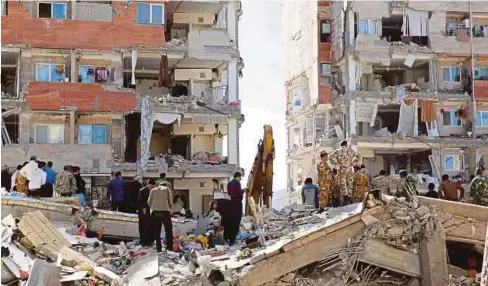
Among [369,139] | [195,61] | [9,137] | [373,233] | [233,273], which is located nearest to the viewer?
[233,273]

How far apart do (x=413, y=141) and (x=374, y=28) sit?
247 inches

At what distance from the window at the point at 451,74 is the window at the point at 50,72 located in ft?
63.2

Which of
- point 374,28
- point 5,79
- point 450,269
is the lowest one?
point 450,269

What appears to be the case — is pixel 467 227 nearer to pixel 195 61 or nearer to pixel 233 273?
pixel 233 273

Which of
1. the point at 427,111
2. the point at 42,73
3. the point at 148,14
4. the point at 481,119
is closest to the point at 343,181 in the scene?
the point at 148,14

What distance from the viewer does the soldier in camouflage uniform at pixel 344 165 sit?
16.6 metres

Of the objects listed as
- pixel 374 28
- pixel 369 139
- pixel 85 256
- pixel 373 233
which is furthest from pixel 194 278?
pixel 374 28

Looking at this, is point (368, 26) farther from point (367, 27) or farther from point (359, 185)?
point (359, 185)

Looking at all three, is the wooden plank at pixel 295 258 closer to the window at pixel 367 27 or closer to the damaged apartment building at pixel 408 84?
the damaged apartment building at pixel 408 84

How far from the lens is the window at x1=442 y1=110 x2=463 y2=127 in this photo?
3816 centimetres

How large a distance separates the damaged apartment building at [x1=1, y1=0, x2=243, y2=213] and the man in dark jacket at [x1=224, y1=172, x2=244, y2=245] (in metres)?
14.9

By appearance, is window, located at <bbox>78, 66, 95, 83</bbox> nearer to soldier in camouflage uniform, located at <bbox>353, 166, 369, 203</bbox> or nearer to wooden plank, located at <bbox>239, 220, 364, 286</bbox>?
soldier in camouflage uniform, located at <bbox>353, 166, 369, 203</bbox>

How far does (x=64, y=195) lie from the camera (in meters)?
19.3

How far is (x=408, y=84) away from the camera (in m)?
37.9
